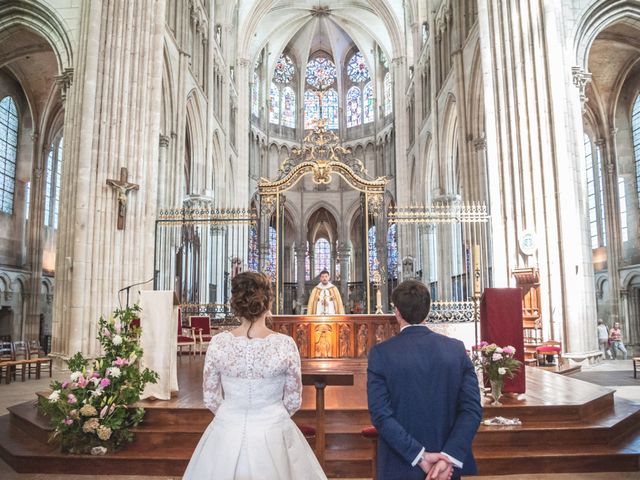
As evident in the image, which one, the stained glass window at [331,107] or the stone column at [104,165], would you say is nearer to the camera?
the stone column at [104,165]

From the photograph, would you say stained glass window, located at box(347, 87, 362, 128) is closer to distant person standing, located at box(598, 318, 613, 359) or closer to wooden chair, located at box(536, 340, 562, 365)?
distant person standing, located at box(598, 318, 613, 359)

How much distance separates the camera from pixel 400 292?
101 inches

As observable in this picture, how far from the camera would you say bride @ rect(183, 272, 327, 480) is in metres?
2.88

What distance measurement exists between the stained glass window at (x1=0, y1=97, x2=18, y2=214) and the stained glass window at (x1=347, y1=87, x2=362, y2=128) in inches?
866

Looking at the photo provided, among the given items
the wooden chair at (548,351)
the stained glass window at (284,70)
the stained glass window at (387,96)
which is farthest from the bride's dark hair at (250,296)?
the stained glass window at (284,70)

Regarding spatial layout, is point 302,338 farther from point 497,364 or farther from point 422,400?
point 422,400

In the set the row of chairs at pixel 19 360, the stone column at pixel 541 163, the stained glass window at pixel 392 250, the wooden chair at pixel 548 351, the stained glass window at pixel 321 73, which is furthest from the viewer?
the stained glass window at pixel 321 73

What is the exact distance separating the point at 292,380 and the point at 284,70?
1409 inches

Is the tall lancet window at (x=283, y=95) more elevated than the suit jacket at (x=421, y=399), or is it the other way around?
the tall lancet window at (x=283, y=95)

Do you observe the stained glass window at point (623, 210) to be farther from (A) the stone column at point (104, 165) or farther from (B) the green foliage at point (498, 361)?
(A) the stone column at point (104, 165)

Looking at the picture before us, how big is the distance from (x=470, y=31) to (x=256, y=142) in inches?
750

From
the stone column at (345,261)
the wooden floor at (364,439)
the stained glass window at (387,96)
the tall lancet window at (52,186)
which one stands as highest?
the stained glass window at (387,96)

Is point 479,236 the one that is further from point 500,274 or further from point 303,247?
point 303,247

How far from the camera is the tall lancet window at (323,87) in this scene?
36750 millimetres
